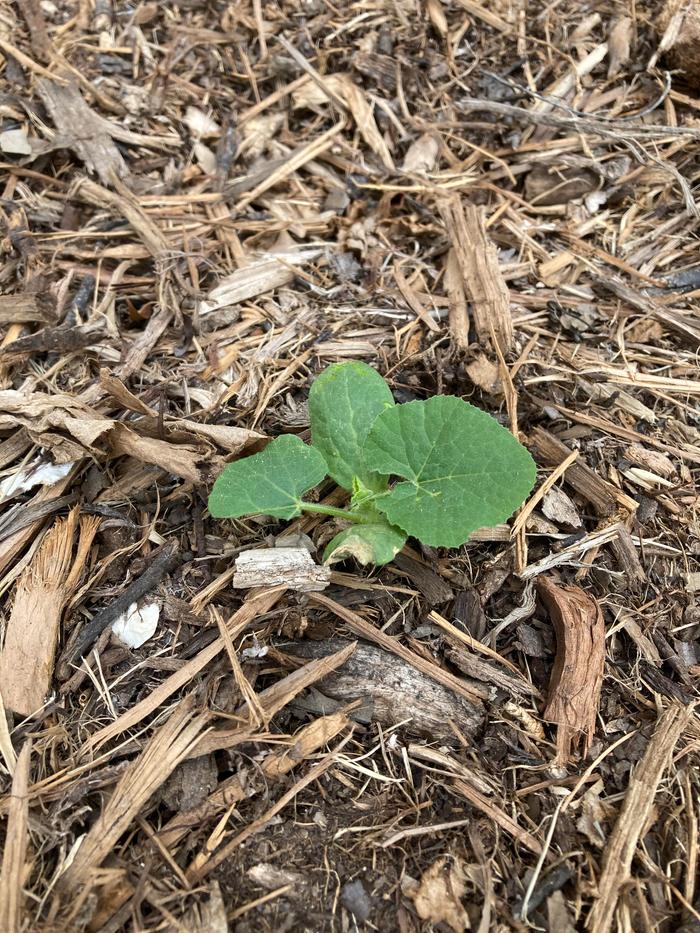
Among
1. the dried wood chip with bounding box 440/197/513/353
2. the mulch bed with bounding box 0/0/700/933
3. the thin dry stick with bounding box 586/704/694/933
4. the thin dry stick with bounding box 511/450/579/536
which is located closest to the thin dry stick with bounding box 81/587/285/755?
the mulch bed with bounding box 0/0/700/933

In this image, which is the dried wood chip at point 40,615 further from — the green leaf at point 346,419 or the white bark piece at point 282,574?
the green leaf at point 346,419

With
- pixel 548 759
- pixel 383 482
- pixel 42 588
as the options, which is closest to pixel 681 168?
pixel 383 482

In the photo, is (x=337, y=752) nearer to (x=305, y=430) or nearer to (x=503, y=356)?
(x=305, y=430)


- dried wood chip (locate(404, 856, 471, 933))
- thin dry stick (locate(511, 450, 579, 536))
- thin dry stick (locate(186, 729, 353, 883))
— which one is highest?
thin dry stick (locate(511, 450, 579, 536))

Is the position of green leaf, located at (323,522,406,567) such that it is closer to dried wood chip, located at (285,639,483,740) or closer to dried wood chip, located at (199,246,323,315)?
dried wood chip, located at (285,639,483,740)

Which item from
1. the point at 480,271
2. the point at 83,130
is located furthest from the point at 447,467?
the point at 83,130
